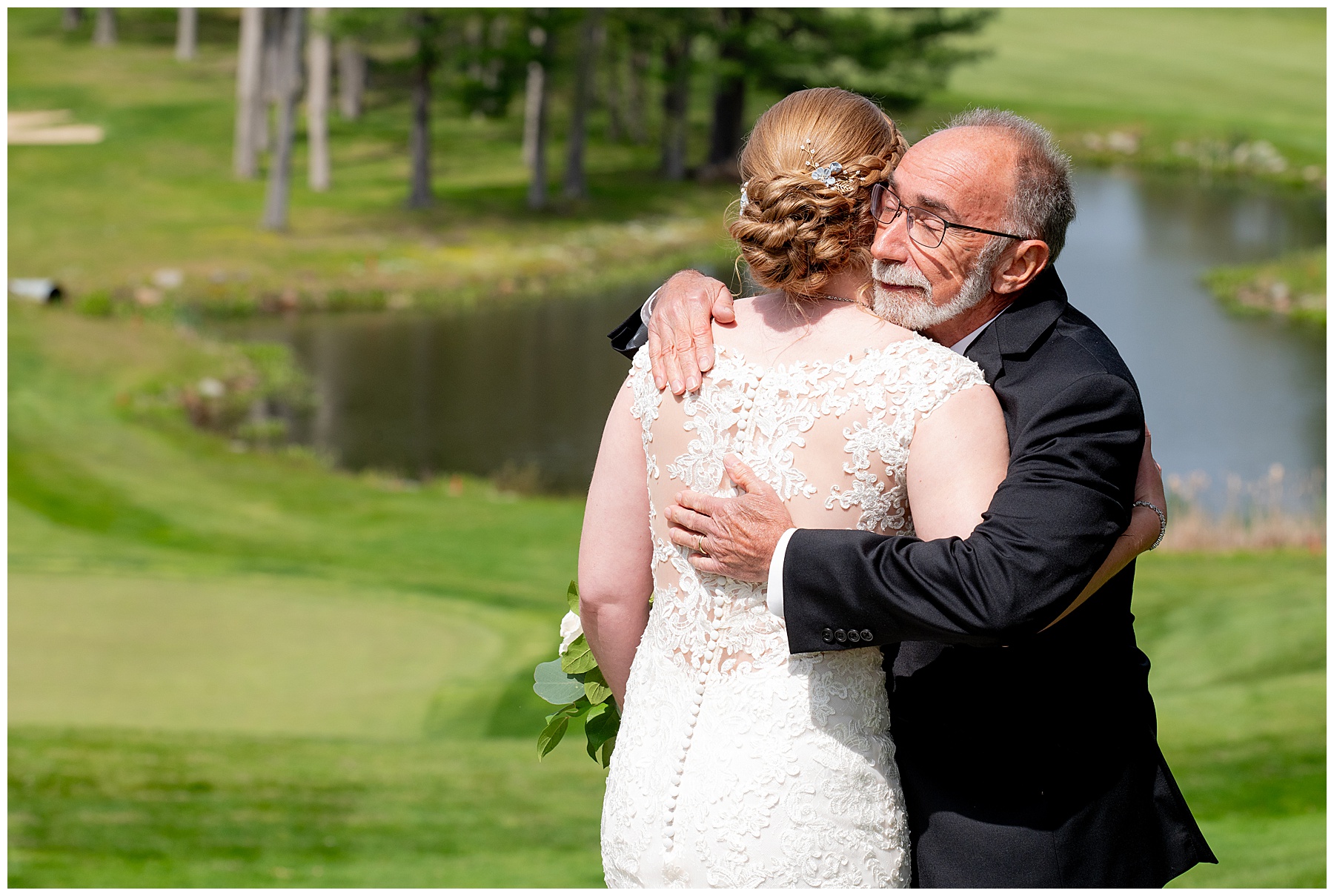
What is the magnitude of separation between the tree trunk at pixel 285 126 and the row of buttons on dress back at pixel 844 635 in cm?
2653

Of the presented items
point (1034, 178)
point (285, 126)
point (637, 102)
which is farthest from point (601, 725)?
point (637, 102)

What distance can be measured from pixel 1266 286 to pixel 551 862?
22842 millimetres

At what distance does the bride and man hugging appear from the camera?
2117mm

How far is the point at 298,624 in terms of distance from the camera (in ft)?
26.0

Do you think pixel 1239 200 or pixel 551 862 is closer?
pixel 551 862

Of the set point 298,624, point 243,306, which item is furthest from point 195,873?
point 243,306

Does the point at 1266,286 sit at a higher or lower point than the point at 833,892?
lower

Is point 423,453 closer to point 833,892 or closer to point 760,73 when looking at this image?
point 833,892

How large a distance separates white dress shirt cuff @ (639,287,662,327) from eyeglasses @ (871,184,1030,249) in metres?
0.38

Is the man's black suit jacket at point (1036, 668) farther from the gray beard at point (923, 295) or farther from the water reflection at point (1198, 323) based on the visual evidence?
the water reflection at point (1198, 323)

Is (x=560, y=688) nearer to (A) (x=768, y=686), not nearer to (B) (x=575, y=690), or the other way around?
(B) (x=575, y=690)

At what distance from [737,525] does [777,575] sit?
0.32 feet

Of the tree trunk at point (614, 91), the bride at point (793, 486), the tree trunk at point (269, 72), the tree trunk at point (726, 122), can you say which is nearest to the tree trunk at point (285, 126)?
the tree trunk at point (269, 72)

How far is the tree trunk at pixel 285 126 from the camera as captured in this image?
2714 cm
